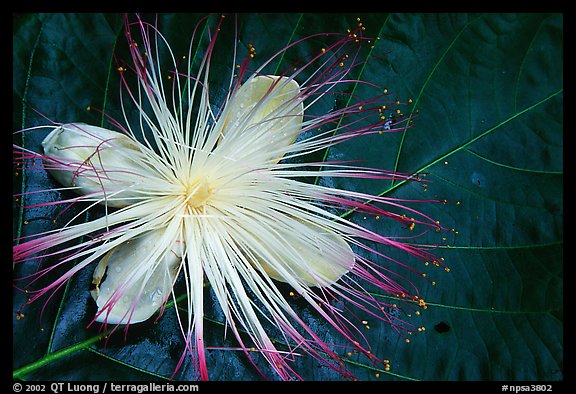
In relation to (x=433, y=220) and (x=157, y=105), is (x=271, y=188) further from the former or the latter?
(x=433, y=220)

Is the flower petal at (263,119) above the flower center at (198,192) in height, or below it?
above

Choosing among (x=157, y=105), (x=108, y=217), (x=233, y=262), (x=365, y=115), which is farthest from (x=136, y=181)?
(x=365, y=115)

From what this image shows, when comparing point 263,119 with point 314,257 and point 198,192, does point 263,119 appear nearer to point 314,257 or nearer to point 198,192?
point 198,192

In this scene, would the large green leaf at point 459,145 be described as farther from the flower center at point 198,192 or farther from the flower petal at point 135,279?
the flower center at point 198,192

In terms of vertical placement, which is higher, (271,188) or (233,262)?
(271,188)

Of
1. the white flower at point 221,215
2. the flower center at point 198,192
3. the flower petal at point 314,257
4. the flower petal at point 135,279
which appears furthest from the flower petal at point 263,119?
the flower petal at point 135,279

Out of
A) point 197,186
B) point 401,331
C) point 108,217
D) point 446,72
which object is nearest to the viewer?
point 108,217

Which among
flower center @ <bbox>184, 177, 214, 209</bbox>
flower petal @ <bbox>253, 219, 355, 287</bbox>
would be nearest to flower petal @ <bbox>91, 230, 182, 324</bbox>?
flower center @ <bbox>184, 177, 214, 209</bbox>
